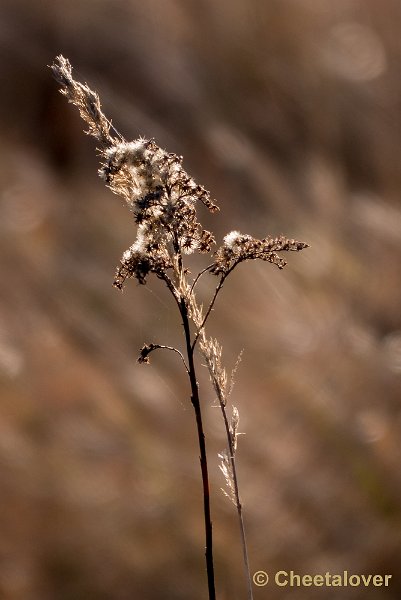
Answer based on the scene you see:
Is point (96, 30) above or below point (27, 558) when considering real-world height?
above

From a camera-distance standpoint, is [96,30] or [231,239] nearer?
[231,239]

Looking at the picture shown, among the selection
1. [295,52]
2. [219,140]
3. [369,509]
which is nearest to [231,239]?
[369,509]

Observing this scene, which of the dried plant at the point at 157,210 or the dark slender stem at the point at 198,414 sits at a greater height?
the dried plant at the point at 157,210

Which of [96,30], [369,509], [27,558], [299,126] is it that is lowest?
[27,558]

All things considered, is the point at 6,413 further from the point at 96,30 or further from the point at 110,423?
the point at 96,30

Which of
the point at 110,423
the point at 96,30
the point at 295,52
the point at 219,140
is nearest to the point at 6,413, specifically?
the point at 110,423

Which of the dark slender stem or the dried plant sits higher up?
the dried plant

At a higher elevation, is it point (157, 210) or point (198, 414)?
point (157, 210)

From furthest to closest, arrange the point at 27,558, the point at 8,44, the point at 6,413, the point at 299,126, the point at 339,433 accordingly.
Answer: the point at 299,126
the point at 8,44
the point at 339,433
the point at 6,413
the point at 27,558

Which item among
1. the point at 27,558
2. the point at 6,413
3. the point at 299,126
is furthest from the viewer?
the point at 299,126
